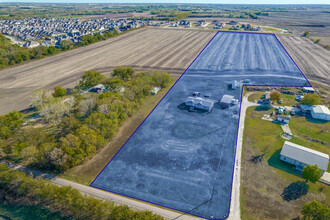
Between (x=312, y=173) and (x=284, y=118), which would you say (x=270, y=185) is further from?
(x=284, y=118)

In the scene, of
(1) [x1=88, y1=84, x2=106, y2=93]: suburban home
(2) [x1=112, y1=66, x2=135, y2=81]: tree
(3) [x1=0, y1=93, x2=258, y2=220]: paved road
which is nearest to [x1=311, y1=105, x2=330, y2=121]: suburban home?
(3) [x1=0, y1=93, x2=258, y2=220]: paved road

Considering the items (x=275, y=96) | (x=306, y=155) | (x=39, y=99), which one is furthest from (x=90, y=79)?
(x=306, y=155)

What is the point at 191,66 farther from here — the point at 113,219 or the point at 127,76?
the point at 113,219

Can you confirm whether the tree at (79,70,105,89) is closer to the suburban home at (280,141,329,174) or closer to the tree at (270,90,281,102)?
the tree at (270,90,281,102)

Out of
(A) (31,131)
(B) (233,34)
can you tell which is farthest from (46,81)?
(B) (233,34)

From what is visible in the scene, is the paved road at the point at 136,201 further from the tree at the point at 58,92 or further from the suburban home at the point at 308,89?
the suburban home at the point at 308,89

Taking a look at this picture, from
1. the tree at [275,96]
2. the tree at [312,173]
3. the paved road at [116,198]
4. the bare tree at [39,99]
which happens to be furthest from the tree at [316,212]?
the bare tree at [39,99]
